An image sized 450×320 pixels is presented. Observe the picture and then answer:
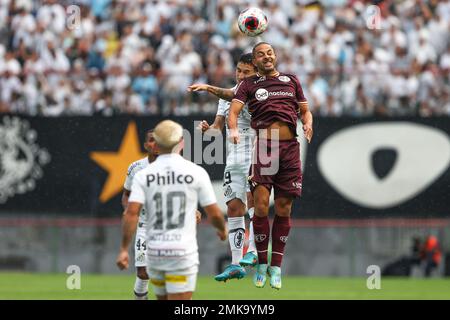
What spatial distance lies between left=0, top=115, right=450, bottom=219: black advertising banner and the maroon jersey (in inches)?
414

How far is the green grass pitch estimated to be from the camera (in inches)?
844

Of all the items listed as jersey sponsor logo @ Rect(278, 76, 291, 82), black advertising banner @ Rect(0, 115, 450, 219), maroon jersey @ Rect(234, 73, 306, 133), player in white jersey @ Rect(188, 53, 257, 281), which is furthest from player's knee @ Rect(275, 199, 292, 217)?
black advertising banner @ Rect(0, 115, 450, 219)

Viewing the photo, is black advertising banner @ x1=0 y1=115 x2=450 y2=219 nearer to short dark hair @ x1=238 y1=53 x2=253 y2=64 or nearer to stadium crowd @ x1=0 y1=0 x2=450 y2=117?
stadium crowd @ x1=0 y1=0 x2=450 y2=117

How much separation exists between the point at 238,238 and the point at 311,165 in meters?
10.1

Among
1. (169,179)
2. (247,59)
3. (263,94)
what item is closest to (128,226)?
(169,179)

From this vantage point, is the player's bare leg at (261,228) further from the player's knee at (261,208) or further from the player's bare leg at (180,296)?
the player's bare leg at (180,296)

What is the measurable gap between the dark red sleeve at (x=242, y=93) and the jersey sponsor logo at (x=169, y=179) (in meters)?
3.47

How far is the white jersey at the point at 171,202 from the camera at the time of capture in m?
13.8

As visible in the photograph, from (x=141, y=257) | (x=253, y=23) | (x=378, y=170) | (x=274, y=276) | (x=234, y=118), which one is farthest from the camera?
(x=378, y=170)

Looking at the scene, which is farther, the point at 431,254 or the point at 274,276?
the point at 431,254

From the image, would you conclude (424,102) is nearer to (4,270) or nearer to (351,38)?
(351,38)

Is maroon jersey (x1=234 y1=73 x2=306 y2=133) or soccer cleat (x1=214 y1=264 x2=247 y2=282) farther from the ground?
→ maroon jersey (x1=234 y1=73 x2=306 y2=133)

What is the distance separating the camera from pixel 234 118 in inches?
663

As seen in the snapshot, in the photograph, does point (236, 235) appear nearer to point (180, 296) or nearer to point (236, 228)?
point (236, 228)
